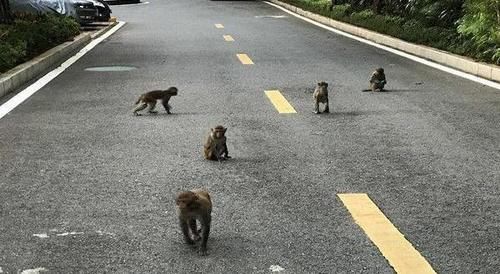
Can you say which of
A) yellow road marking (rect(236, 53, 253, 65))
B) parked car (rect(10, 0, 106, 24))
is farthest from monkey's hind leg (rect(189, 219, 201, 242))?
parked car (rect(10, 0, 106, 24))

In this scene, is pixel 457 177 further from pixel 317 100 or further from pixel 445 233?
pixel 317 100

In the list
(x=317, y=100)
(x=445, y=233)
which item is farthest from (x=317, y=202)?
(x=317, y=100)

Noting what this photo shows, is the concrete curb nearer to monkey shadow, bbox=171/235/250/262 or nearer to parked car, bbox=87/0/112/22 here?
parked car, bbox=87/0/112/22

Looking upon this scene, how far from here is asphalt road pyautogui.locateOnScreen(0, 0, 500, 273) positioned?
4.66m

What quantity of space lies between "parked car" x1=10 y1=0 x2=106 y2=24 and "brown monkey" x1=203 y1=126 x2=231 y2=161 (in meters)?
16.5

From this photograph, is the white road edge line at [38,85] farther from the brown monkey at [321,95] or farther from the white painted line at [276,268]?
the white painted line at [276,268]

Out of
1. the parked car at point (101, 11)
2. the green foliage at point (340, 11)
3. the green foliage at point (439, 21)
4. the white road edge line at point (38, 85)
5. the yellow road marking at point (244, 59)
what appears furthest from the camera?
the green foliage at point (340, 11)

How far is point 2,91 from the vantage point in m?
11.2

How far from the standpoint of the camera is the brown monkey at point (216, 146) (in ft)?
22.8

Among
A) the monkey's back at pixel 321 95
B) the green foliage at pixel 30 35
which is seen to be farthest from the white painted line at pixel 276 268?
the green foliage at pixel 30 35

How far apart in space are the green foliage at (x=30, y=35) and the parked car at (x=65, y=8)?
8.53ft

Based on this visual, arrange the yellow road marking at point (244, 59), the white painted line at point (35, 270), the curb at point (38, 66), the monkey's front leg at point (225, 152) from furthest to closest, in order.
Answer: the yellow road marking at point (244, 59) < the curb at point (38, 66) < the monkey's front leg at point (225, 152) < the white painted line at point (35, 270)

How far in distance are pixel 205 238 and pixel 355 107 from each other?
19.1 feet

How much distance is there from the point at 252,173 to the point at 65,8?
1907 cm
